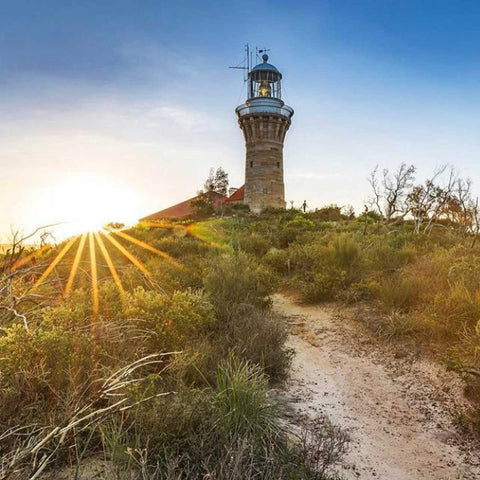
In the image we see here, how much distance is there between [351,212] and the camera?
28.2 m

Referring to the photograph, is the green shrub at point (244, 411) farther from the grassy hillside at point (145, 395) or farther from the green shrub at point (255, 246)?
the green shrub at point (255, 246)

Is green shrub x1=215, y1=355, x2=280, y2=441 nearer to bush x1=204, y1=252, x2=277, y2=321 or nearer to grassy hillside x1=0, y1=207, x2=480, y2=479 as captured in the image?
grassy hillside x1=0, y1=207, x2=480, y2=479

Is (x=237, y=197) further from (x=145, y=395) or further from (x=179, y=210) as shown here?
(x=145, y=395)

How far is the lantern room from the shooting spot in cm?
3262

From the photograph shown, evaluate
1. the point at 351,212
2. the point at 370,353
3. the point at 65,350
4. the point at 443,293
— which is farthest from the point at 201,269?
the point at 351,212

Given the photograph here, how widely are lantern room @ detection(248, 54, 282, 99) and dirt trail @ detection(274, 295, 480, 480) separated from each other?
3036 centimetres

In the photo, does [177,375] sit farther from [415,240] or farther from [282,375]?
[415,240]

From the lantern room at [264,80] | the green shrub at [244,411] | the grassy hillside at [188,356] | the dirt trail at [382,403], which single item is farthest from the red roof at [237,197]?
the green shrub at [244,411]

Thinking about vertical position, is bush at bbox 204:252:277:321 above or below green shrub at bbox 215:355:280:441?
above

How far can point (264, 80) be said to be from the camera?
32.7 meters

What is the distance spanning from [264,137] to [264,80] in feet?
17.4

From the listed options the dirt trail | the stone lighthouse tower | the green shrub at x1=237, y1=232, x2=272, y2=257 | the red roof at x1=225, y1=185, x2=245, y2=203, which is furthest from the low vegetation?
the red roof at x1=225, y1=185, x2=245, y2=203

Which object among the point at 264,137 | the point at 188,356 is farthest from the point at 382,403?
the point at 264,137

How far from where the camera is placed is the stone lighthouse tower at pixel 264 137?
31.5m
